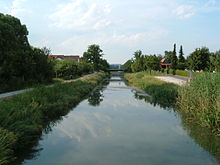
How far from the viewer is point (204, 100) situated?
36.1 feet

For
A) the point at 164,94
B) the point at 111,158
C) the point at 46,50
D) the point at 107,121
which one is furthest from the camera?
the point at 46,50

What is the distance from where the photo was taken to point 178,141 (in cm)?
969

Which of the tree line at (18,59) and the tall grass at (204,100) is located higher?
the tree line at (18,59)

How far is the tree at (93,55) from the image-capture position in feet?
256

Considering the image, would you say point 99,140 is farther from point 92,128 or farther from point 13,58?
point 13,58

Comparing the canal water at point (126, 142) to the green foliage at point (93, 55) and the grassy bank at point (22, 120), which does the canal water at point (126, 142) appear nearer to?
the grassy bank at point (22, 120)

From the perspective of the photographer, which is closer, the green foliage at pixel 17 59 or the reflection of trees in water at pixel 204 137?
the reflection of trees in water at pixel 204 137

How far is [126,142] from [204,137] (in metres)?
3.50

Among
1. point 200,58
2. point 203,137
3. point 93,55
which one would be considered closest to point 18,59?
point 203,137

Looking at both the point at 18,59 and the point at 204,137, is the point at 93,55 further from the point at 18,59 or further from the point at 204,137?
the point at 204,137

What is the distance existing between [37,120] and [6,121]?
2.44m

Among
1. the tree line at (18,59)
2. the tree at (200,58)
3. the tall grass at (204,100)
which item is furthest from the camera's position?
the tree at (200,58)

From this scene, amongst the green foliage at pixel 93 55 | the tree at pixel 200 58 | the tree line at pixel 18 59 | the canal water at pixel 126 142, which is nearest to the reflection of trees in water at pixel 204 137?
the canal water at pixel 126 142

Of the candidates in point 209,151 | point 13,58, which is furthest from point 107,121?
point 13,58
